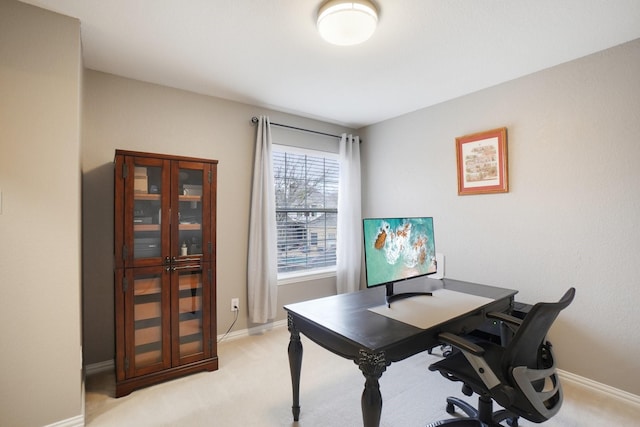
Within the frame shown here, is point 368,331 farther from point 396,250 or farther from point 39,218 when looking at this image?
point 39,218

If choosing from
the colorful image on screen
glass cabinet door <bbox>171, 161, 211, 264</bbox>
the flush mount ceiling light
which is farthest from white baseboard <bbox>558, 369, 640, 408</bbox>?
glass cabinet door <bbox>171, 161, 211, 264</bbox>

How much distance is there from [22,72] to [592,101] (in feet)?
12.4

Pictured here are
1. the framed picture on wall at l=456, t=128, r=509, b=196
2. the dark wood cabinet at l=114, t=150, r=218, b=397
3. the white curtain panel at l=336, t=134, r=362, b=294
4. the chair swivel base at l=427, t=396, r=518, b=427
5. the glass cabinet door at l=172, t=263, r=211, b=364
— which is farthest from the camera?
the white curtain panel at l=336, t=134, r=362, b=294

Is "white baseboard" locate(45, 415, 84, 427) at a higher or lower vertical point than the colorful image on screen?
lower

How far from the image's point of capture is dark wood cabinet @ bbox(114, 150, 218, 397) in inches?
88.3

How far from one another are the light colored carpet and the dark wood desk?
28cm

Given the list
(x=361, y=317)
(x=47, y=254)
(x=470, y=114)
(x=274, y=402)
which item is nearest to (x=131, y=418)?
(x=274, y=402)

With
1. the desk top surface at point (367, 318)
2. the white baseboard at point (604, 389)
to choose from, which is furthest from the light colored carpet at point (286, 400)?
the desk top surface at point (367, 318)

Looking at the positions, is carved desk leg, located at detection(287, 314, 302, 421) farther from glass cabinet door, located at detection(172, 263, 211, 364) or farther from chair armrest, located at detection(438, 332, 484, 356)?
glass cabinet door, located at detection(172, 263, 211, 364)

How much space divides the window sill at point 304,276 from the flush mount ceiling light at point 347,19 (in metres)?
2.57

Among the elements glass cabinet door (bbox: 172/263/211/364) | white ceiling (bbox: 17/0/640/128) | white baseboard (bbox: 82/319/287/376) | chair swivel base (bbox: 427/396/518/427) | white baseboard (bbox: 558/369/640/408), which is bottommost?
white baseboard (bbox: 558/369/640/408)

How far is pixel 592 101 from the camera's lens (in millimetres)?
2322

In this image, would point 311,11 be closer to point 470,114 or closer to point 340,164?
point 470,114

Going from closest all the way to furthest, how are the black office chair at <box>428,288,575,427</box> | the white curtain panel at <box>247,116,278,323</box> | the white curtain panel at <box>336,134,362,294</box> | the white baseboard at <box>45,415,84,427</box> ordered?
the black office chair at <box>428,288,575,427</box> → the white baseboard at <box>45,415,84,427</box> → the white curtain panel at <box>247,116,278,323</box> → the white curtain panel at <box>336,134,362,294</box>
